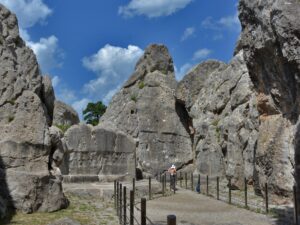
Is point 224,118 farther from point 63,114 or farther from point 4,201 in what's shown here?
point 63,114

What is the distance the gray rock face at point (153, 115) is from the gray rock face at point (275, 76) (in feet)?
56.9

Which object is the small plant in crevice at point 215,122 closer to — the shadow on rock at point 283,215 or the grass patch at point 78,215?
A: the grass patch at point 78,215

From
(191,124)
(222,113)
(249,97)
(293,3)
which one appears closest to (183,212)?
(293,3)

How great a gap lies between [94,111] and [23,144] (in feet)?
165

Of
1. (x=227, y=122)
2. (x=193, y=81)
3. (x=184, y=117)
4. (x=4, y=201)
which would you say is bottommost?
(x=4, y=201)

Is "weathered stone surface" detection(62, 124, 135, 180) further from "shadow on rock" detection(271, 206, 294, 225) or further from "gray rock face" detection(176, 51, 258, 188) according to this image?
"shadow on rock" detection(271, 206, 294, 225)

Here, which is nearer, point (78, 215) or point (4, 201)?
point (4, 201)

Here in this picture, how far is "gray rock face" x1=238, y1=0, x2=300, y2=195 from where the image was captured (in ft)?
38.7

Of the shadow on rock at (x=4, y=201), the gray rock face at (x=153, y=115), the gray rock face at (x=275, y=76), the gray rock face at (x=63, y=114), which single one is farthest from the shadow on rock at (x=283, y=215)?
the gray rock face at (x=63, y=114)

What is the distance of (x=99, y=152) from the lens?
73.4 ft

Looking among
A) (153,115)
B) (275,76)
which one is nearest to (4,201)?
(275,76)

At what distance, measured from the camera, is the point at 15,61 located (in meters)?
12.9

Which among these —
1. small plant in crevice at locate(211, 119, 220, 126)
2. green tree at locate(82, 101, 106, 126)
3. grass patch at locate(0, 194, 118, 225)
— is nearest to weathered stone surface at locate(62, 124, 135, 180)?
small plant in crevice at locate(211, 119, 220, 126)

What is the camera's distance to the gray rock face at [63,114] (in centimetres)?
3981
